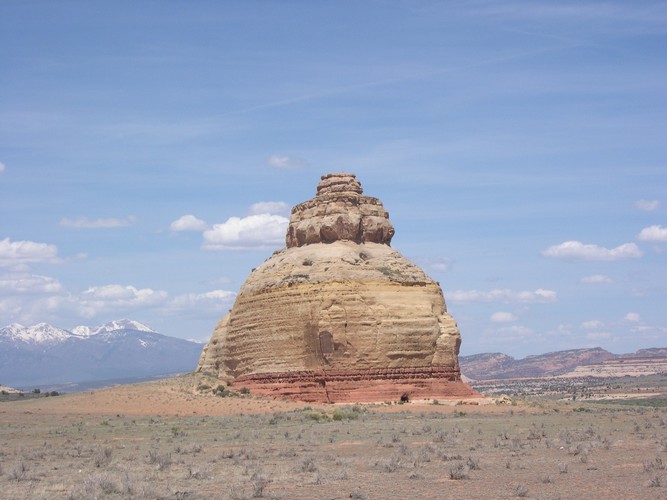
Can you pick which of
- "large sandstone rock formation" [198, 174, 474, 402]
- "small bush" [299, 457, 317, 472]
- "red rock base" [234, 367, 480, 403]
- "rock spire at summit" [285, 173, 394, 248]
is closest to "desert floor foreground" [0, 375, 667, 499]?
"small bush" [299, 457, 317, 472]

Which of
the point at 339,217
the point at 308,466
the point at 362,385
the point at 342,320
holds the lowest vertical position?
the point at 308,466

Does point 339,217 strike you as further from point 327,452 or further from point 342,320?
point 327,452

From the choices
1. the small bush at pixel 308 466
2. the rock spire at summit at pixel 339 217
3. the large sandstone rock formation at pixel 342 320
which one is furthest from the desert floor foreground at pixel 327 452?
the rock spire at summit at pixel 339 217

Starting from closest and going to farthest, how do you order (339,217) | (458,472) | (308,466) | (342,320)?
(458,472) < (308,466) < (342,320) < (339,217)

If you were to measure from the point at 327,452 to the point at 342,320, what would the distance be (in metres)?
22.0

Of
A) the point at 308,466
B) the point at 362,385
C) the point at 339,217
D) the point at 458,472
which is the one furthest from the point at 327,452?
the point at 339,217

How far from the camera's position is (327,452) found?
2684 cm

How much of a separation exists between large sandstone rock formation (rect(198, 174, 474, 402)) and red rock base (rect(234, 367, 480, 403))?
5cm

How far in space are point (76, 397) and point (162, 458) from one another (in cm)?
2936

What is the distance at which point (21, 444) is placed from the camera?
3050cm

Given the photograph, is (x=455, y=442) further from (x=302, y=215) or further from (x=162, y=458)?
(x=302, y=215)

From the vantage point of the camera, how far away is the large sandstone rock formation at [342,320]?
48.8 meters

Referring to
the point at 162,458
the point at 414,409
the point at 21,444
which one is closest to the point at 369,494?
the point at 162,458

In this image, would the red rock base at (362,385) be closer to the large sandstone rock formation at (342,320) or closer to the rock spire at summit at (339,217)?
the large sandstone rock formation at (342,320)
